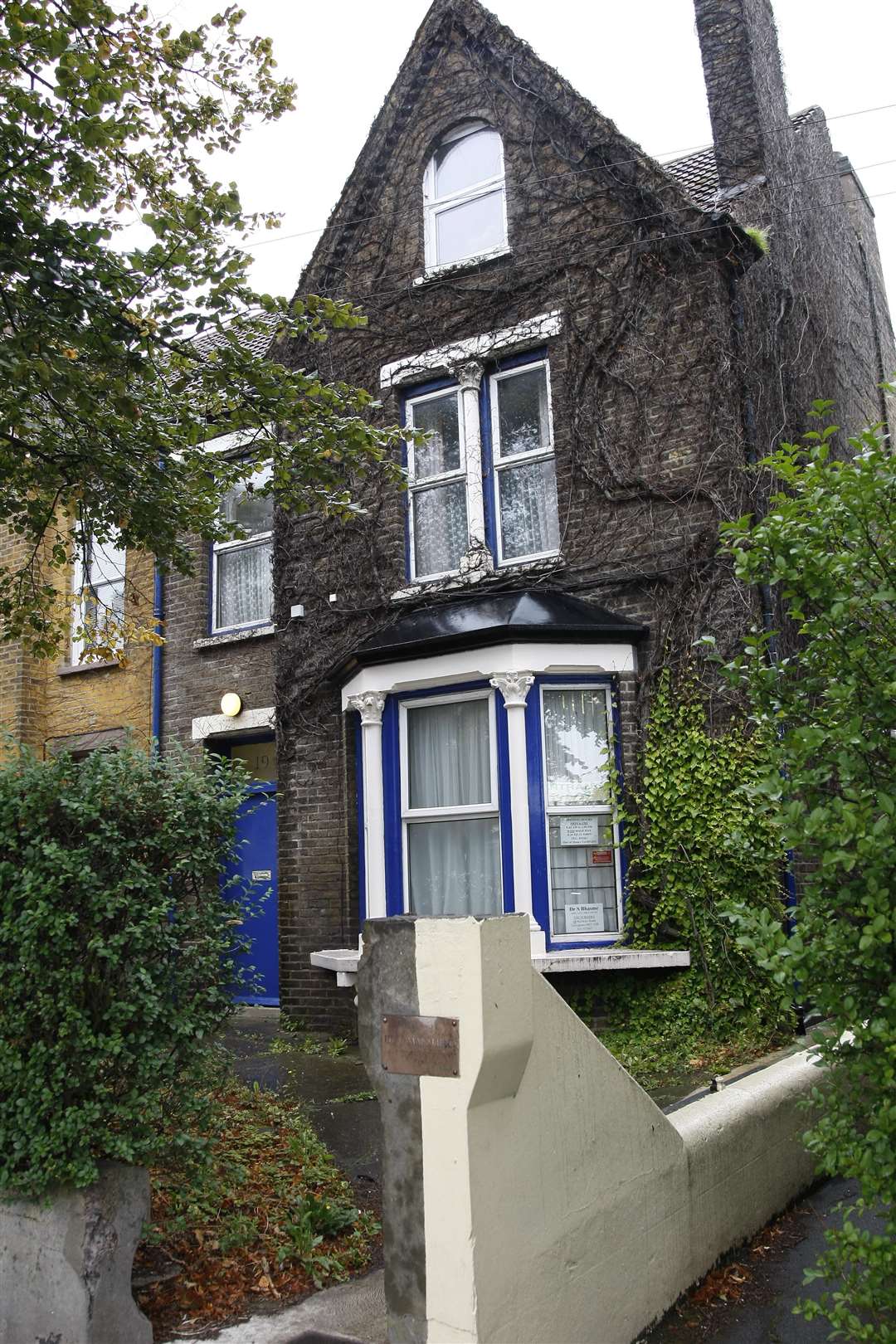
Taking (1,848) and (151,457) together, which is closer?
(1,848)

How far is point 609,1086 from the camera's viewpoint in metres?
4.09

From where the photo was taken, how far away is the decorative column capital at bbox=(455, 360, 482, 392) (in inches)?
387

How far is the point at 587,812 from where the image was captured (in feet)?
28.5

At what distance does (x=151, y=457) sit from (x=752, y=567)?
15.8 feet

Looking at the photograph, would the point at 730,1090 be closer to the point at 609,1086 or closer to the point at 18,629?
the point at 609,1086

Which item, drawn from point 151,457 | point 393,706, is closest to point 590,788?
point 393,706

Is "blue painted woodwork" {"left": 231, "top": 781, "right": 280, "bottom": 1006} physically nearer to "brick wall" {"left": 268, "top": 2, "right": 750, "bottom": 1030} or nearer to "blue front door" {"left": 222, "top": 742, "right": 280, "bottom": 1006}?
"blue front door" {"left": 222, "top": 742, "right": 280, "bottom": 1006}

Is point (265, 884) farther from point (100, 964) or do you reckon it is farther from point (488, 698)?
point (100, 964)

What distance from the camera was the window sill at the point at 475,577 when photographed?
9.19 metres

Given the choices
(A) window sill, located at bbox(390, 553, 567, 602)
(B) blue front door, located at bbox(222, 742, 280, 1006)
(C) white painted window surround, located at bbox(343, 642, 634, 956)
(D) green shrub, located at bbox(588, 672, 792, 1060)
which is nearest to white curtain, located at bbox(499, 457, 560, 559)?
(A) window sill, located at bbox(390, 553, 567, 602)

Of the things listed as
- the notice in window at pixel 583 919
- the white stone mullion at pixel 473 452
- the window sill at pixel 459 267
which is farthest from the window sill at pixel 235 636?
the notice in window at pixel 583 919

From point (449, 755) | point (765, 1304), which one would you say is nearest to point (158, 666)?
point (449, 755)

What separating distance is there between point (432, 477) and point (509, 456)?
0.79 metres

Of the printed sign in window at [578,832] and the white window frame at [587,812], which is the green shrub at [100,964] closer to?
the white window frame at [587,812]
